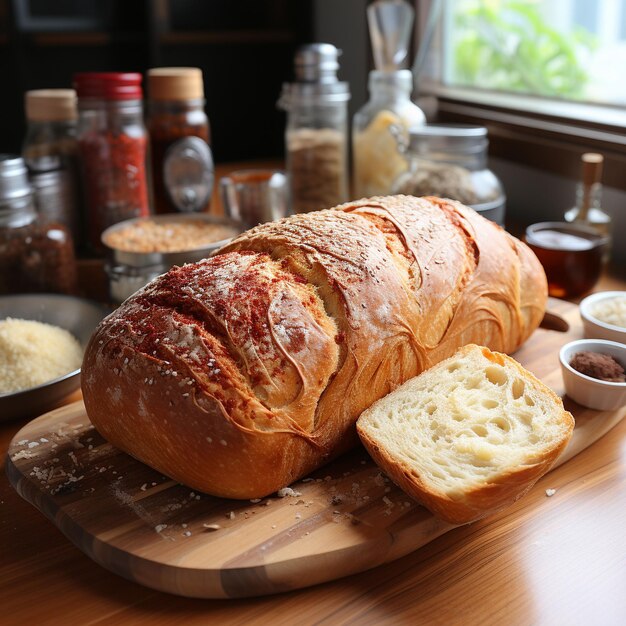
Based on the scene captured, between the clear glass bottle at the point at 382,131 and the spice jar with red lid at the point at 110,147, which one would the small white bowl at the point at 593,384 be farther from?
the spice jar with red lid at the point at 110,147

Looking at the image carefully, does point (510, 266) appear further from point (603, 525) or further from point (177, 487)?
point (177, 487)

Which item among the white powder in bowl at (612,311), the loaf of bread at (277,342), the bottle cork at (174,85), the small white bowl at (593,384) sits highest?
the bottle cork at (174,85)

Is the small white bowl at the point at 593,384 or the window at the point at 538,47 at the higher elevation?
the window at the point at 538,47

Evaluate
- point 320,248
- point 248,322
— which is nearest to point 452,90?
point 320,248

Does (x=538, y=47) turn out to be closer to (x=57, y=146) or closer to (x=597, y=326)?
(x=597, y=326)

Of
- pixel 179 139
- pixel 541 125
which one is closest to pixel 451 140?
pixel 541 125

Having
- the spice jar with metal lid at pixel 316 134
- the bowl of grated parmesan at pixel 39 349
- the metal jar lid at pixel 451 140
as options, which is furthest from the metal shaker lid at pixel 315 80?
the bowl of grated parmesan at pixel 39 349

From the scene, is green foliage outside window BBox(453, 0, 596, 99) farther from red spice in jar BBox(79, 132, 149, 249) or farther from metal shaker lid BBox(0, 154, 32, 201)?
metal shaker lid BBox(0, 154, 32, 201)
